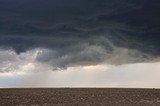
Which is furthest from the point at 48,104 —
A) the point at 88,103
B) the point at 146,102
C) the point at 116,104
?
the point at 146,102

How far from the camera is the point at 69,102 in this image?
68.2 meters

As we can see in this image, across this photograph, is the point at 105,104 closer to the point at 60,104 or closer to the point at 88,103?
the point at 88,103

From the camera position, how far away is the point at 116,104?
2596 inches

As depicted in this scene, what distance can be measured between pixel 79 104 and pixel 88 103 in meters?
2.08

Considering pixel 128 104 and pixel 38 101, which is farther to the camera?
pixel 38 101

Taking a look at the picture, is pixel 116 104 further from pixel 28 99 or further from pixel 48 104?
pixel 28 99

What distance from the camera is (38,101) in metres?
70.4

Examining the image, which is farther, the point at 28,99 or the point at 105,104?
the point at 28,99

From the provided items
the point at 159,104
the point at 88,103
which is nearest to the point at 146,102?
the point at 159,104

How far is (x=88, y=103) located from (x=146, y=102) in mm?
10078

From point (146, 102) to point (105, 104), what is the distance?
753cm

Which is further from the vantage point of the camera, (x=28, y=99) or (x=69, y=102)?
(x=28, y=99)

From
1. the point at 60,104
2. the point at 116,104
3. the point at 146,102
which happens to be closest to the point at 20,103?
the point at 60,104

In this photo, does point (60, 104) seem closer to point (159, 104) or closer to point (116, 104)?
point (116, 104)
